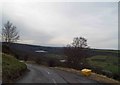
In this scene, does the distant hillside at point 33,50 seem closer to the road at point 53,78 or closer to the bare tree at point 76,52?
the bare tree at point 76,52

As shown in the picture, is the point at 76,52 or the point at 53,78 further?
the point at 76,52

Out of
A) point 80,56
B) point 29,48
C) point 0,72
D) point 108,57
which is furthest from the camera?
point 108,57

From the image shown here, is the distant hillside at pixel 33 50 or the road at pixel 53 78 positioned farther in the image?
the distant hillside at pixel 33 50

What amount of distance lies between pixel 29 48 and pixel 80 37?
2124cm

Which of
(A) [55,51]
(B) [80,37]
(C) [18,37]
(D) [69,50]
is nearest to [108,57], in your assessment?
(A) [55,51]

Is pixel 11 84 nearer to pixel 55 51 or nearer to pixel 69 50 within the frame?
pixel 69 50

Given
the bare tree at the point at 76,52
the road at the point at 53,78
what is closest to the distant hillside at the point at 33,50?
the bare tree at the point at 76,52

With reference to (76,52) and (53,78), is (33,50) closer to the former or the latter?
(76,52)

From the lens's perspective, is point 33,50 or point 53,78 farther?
point 33,50

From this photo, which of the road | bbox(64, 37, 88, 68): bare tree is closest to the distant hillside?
bbox(64, 37, 88, 68): bare tree

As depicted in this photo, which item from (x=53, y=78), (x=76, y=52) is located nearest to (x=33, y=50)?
(x=76, y=52)

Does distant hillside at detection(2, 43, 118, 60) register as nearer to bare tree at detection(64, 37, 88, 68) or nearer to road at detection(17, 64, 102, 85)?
bare tree at detection(64, 37, 88, 68)

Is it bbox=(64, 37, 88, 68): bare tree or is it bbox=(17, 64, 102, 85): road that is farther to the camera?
bbox=(64, 37, 88, 68): bare tree

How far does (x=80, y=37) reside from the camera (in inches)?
3012
